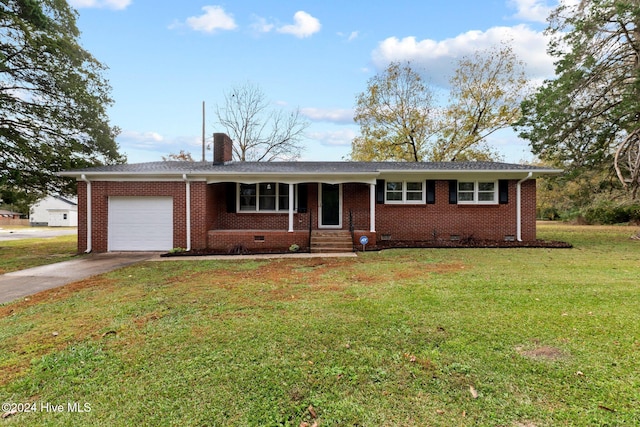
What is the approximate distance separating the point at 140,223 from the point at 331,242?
21.4ft

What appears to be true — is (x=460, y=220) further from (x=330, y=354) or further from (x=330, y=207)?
(x=330, y=354)

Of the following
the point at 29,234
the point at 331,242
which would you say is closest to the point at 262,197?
the point at 331,242

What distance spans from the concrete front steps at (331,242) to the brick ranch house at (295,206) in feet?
0.13

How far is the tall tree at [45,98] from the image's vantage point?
458 inches

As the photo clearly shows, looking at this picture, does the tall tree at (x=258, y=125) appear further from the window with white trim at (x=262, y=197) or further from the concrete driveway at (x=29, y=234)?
the window with white trim at (x=262, y=197)

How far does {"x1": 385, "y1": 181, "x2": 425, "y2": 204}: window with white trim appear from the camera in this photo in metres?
11.9

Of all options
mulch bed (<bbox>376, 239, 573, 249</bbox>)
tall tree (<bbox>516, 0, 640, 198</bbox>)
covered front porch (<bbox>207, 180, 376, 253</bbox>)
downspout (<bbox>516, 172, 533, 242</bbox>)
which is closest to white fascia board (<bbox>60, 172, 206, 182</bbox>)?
covered front porch (<bbox>207, 180, 376, 253</bbox>)

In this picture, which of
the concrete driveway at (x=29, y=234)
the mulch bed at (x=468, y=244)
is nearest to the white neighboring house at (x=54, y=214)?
the concrete driveway at (x=29, y=234)

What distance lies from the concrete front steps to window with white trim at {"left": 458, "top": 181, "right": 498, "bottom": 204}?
191 inches

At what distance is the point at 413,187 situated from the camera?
39.1 feet

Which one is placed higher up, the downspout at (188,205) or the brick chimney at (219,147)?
the brick chimney at (219,147)

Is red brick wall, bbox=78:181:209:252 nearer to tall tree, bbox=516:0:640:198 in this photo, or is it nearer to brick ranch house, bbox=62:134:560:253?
brick ranch house, bbox=62:134:560:253

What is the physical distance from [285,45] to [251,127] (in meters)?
12.6

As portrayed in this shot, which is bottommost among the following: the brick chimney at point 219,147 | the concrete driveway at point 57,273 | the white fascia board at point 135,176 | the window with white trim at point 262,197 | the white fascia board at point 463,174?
the concrete driveway at point 57,273
